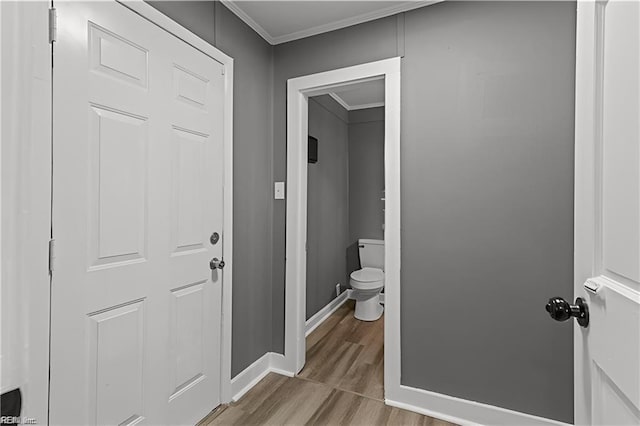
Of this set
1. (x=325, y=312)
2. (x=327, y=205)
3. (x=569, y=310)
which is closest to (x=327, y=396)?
(x=325, y=312)

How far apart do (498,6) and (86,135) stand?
2107mm

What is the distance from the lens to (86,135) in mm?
1186

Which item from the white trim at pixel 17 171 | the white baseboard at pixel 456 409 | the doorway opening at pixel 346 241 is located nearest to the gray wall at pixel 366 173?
the doorway opening at pixel 346 241

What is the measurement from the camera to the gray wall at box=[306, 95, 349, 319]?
3.11m

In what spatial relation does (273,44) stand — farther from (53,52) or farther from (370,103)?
(370,103)

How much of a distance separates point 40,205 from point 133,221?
351 mm

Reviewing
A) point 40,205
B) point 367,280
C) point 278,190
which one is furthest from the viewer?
point 367,280

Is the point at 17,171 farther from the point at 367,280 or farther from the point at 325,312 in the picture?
the point at 325,312

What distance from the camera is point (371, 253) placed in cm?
379

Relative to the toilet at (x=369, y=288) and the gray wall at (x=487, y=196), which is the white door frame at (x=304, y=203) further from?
Answer: the toilet at (x=369, y=288)

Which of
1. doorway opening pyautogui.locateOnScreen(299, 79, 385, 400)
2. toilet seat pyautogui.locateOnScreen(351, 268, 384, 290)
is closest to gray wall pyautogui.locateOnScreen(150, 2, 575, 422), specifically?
doorway opening pyautogui.locateOnScreen(299, 79, 385, 400)

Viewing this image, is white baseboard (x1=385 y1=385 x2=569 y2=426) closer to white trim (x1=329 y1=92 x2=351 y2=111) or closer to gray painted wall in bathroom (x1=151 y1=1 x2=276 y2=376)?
gray painted wall in bathroom (x1=151 y1=1 x2=276 y2=376)

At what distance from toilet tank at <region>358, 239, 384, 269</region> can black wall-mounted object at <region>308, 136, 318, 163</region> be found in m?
1.29

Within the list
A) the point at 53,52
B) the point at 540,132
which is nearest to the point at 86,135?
the point at 53,52
